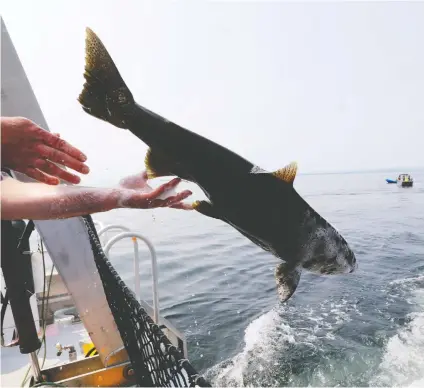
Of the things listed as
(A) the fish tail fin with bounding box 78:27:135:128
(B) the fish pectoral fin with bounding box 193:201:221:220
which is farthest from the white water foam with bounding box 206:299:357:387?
(A) the fish tail fin with bounding box 78:27:135:128

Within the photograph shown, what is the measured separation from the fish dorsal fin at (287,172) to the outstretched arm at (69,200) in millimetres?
1142

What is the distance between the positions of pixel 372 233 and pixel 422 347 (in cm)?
1730

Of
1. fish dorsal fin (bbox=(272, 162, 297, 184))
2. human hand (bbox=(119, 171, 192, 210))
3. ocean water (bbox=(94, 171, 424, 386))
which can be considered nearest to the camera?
human hand (bbox=(119, 171, 192, 210))

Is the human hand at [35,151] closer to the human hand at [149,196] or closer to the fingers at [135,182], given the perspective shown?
the fingers at [135,182]

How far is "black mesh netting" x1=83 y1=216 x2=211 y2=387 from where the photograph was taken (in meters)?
2.48

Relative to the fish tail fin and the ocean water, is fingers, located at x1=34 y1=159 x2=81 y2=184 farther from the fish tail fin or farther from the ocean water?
the ocean water

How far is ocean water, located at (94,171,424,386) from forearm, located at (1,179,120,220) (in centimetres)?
711

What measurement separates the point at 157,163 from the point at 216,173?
1.68 feet

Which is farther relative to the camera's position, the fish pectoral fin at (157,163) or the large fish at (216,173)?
the fish pectoral fin at (157,163)

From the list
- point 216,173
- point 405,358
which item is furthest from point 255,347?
point 216,173

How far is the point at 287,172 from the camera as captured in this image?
10.8 feet

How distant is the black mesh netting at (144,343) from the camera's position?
2477mm

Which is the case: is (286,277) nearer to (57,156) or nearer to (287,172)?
(287,172)

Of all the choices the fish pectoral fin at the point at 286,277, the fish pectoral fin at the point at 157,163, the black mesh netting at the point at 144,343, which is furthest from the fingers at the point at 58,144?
the fish pectoral fin at the point at 286,277
